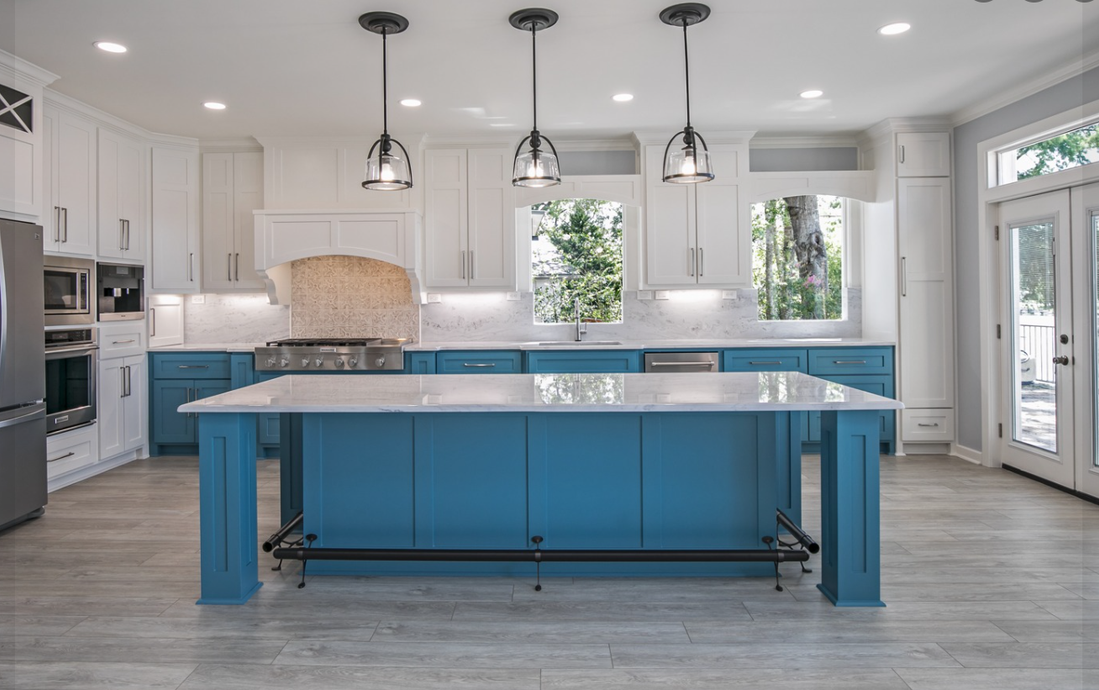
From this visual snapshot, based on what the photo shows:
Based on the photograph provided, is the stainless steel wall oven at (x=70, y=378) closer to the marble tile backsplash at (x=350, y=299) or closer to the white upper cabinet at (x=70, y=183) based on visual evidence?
the white upper cabinet at (x=70, y=183)

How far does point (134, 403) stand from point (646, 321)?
4.06m

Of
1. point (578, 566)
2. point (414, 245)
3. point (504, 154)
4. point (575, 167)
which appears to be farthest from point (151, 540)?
point (575, 167)

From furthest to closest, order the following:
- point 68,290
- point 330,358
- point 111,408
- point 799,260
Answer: point 799,260 < point 330,358 < point 111,408 < point 68,290

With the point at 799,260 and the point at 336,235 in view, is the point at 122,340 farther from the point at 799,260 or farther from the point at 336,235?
the point at 799,260

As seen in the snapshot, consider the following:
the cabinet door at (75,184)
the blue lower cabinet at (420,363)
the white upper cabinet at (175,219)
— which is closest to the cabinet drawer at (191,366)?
the white upper cabinet at (175,219)

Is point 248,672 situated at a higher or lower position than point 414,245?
lower

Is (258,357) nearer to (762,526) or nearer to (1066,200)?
(762,526)

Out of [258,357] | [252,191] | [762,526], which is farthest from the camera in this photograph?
[252,191]

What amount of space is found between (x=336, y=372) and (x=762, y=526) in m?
3.49

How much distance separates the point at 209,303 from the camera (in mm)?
5996

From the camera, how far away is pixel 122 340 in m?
5.14

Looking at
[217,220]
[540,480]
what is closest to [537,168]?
[540,480]

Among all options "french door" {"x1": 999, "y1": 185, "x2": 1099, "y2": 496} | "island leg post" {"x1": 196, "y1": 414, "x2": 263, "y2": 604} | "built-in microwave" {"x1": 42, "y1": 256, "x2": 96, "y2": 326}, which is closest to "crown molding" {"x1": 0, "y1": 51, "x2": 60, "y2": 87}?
"built-in microwave" {"x1": 42, "y1": 256, "x2": 96, "y2": 326}

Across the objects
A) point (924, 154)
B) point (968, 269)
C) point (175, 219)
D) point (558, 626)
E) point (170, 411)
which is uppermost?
point (924, 154)
